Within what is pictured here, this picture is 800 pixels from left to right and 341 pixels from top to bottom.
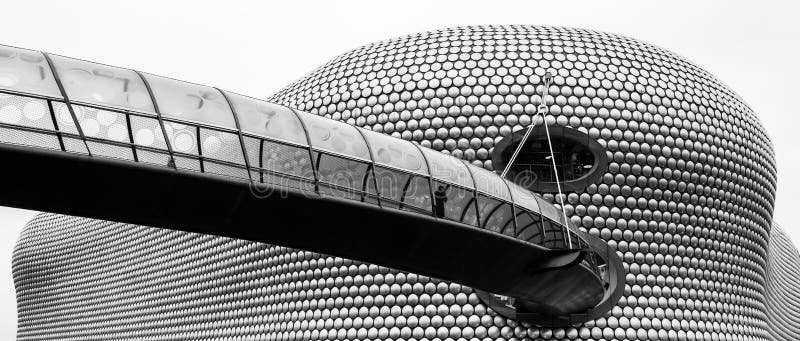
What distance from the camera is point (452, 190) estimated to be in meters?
12.5

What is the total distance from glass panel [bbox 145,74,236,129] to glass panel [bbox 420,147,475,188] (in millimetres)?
3310

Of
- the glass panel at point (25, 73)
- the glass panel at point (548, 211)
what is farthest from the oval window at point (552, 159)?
the glass panel at point (25, 73)

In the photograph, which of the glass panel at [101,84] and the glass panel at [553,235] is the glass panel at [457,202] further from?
the glass panel at [101,84]

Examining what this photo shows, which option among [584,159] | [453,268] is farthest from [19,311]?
[453,268]

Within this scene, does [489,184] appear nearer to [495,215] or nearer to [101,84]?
[495,215]

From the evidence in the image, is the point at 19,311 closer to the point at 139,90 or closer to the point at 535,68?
the point at 535,68

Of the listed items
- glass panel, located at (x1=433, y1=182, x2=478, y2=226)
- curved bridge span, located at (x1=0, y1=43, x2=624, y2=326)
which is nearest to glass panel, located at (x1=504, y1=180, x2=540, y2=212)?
curved bridge span, located at (x1=0, y1=43, x2=624, y2=326)

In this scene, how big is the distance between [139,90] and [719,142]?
15361 mm

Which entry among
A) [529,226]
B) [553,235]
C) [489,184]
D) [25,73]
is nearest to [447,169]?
[489,184]

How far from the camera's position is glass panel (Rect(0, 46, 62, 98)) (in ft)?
28.9

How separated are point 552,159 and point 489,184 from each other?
265 inches

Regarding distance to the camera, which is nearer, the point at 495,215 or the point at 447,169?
the point at 447,169

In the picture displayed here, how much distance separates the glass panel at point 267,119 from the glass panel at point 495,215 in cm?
307

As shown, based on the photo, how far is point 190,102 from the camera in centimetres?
1017
